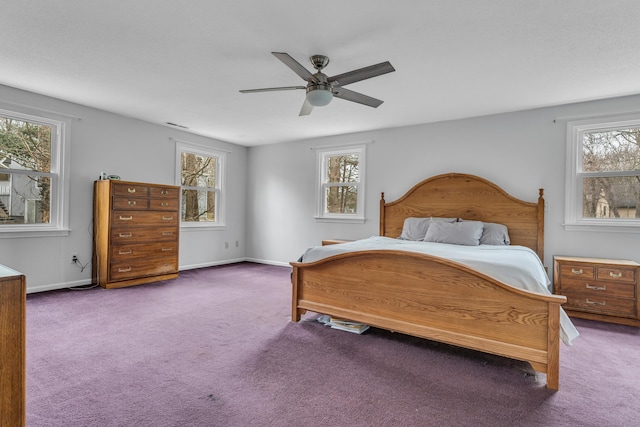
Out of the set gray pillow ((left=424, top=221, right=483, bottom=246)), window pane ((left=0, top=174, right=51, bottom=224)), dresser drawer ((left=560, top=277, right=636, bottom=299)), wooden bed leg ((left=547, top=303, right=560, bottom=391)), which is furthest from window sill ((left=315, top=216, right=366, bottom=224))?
window pane ((left=0, top=174, right=51, bottom=224))

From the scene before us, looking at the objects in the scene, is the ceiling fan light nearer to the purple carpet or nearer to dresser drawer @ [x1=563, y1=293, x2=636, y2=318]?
the purple carpet

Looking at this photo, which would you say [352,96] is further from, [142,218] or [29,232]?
[29,232]

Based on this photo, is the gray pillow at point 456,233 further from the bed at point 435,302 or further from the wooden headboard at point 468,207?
the bed at point 435,302

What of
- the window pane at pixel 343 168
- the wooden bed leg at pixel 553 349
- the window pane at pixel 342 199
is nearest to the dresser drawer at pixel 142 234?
the window pane at pixel 342 199

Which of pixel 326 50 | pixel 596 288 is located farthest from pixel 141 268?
pixel 596 288

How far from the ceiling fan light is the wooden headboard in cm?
240

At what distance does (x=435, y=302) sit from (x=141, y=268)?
3.84 meters

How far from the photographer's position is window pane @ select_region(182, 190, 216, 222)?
18.5ft

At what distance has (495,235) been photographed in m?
3.83

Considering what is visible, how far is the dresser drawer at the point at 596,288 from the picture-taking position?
3150 mm

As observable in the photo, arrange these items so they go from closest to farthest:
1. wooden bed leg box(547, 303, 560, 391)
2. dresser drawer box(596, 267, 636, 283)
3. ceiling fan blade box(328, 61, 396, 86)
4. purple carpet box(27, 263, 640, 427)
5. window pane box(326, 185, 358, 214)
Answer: purple carpet box(27, 263, 640, 427) → wooden bed leg box(547, 303, 560, 391) → ceiling fan blade box(328, 61, 396, 86) → dresser drawer box(596, 267, 636, 283) → window pane box(326, 185, 358, 214)

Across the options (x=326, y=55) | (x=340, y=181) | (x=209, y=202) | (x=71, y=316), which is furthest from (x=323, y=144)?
(x=71, y=316)

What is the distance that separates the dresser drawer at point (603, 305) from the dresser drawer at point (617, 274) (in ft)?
0.61

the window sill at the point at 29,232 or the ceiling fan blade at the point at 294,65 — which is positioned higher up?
the ceiling fan blade at the point at 294,65
